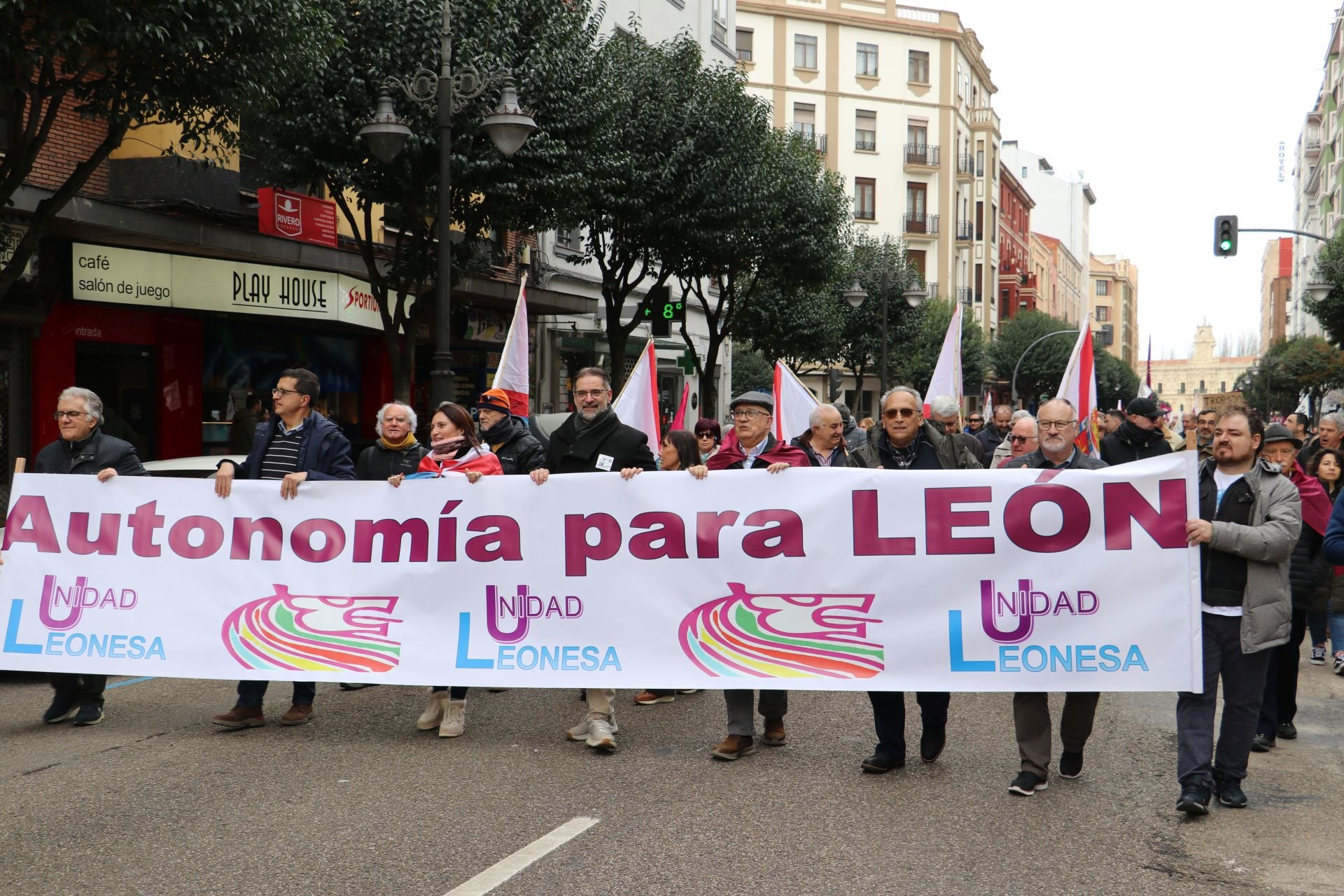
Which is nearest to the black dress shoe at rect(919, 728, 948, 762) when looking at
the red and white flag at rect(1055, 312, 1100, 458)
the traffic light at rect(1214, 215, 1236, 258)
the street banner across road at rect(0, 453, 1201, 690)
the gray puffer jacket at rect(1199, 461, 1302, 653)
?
the street banner across road at rect(0, 453, 1201, 690)

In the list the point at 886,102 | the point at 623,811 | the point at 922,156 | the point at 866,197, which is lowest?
the point at 623,811

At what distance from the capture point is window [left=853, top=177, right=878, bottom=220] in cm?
6131

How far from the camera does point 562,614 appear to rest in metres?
6.51

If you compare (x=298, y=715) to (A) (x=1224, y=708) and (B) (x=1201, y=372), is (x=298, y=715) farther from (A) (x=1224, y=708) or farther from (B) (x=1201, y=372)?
(B) (x=1201, y=372)

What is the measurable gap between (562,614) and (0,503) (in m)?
12.7

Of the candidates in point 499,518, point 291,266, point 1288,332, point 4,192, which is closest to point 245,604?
point 499,518

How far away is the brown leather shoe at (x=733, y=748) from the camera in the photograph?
20.4 ft

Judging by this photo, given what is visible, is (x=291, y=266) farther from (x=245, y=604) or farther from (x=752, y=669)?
(x=752, y=669)

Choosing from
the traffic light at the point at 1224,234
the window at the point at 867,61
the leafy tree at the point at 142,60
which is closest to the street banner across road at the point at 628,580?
the leafy tree at the point at 142,60

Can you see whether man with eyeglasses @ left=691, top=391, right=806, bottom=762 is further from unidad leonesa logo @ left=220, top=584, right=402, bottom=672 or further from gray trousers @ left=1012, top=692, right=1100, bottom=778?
unidad leonesa logo @ left=220, top=584, right=402, bottom=672

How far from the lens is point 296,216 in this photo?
18.8m

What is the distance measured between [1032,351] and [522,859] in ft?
219

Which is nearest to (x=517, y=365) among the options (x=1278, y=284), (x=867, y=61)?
(x=867, y=61)

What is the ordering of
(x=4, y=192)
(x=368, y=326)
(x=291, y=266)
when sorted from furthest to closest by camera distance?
(x=368, y=326) < (x=291, y=266) < (x=4, y=192)
